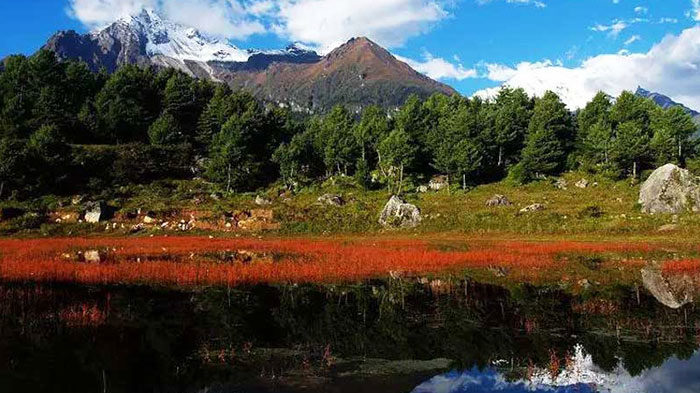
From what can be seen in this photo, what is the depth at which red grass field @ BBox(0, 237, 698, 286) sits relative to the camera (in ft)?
95.8

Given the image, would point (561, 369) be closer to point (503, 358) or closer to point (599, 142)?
point (503, 358)

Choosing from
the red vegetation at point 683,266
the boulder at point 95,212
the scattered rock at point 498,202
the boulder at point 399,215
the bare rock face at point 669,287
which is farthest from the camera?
the scattered rock at point 498,202

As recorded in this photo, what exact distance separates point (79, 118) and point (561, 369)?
352 ft

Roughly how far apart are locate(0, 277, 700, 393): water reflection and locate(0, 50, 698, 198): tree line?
67249mm

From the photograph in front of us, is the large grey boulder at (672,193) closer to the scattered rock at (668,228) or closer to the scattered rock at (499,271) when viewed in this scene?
the scattered rock at (668,228)

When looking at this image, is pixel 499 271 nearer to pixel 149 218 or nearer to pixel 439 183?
pixel 149 218

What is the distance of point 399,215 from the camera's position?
223 ft

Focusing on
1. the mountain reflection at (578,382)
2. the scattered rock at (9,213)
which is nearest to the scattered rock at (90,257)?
the mountain reflection at (578,382)

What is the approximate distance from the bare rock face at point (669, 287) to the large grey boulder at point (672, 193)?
115ft

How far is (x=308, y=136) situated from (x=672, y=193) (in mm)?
69299

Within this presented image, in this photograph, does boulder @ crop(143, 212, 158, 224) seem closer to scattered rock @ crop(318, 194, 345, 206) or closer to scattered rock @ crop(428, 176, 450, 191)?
scattered rock @ crop(318, 194, 345, 206)

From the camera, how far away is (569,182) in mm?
92188

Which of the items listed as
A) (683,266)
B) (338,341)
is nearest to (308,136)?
(683,266)

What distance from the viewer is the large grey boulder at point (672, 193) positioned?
62.3m
